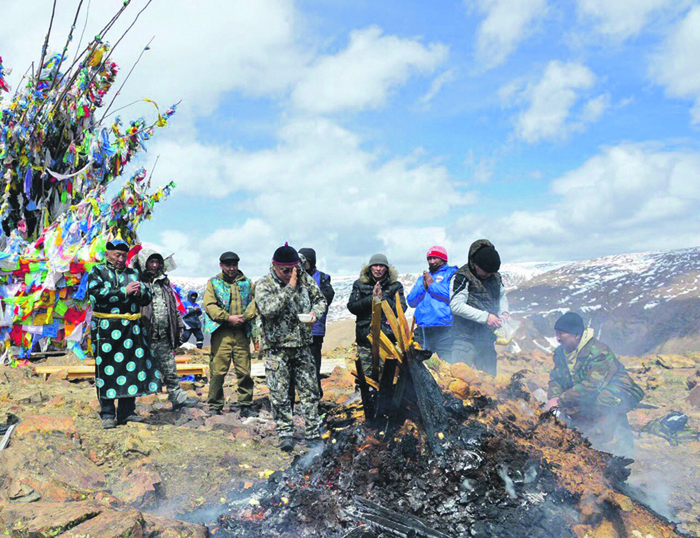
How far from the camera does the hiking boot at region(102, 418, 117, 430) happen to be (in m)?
4.95

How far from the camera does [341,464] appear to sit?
3693 mm

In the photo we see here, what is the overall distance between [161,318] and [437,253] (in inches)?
132

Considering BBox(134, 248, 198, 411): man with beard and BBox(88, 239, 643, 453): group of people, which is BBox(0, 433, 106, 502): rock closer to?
BBox(88, 239, 643, 453): group of people

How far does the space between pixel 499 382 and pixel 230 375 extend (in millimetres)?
6379

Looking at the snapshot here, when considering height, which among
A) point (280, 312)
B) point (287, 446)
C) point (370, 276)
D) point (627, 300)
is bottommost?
point (627, 300)

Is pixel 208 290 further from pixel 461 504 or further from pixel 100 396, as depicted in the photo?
pixel 461 504

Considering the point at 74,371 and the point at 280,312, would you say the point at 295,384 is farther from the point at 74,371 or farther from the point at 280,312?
the point at 74,371

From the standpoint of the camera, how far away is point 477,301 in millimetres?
5113

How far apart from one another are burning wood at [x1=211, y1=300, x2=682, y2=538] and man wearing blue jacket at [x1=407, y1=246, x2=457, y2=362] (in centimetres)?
103

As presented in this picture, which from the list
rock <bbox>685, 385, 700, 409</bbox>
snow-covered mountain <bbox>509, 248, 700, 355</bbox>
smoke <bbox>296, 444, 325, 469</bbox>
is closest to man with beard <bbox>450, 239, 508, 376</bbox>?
smoke <bbox>296, 444, 325, 469</bbox>

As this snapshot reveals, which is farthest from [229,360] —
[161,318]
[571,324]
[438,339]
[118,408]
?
[571,324]

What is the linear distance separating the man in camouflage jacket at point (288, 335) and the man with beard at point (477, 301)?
4.74 feet

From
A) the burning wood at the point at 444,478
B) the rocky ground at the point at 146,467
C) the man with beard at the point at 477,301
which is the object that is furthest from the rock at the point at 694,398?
the burning wood at the point at 444,478

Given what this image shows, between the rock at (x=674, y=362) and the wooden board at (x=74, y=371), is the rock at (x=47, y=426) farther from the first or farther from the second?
the rock at (x=674, y=362)
